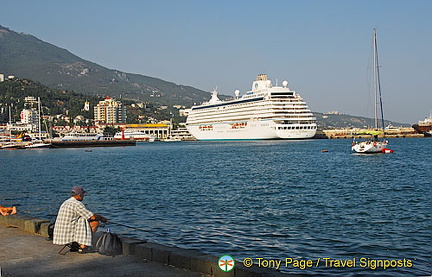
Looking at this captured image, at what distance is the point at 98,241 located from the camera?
8.04 metres

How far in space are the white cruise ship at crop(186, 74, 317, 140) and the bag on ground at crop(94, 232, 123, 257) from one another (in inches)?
3405

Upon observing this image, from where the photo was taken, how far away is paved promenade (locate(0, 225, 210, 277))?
705cm

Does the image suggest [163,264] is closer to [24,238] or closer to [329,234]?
[24,238]

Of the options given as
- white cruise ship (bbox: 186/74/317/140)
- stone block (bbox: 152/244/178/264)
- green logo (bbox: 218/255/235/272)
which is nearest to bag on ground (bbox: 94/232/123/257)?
stone block (bbox: 152/244/178/264)

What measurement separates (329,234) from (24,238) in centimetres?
713

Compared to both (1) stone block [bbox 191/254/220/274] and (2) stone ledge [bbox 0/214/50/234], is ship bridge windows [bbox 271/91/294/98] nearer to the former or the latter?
(2) stone ledge [bbox 0/214/50/234]

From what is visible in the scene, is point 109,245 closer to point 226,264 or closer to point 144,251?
point 144,251

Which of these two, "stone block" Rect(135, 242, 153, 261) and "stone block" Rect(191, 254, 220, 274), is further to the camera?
"stone block" Rect(135, 242, 153, 261)

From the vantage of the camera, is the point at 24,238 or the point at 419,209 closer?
the point at 24,238

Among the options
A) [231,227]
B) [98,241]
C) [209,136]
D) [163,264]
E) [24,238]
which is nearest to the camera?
[163,264]

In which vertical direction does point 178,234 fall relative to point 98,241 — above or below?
below

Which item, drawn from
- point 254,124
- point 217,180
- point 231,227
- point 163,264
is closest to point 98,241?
point 163,264

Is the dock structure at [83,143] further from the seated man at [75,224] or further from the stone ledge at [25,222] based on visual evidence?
the seated man at [75,224]

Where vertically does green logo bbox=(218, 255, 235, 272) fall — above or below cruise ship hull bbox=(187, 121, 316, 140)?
Result: below
